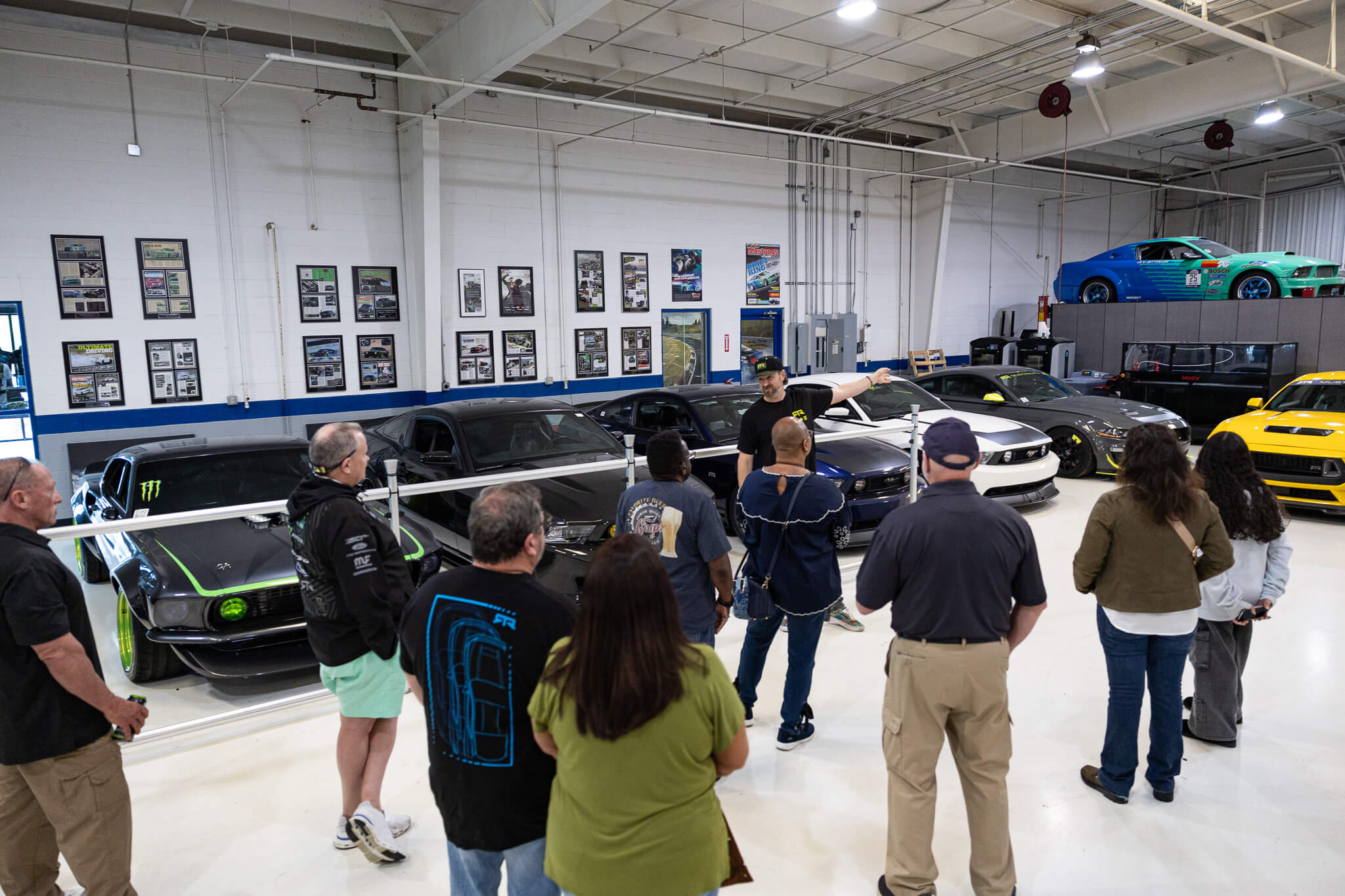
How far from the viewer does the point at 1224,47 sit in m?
11.9

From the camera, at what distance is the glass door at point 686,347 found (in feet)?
45.1

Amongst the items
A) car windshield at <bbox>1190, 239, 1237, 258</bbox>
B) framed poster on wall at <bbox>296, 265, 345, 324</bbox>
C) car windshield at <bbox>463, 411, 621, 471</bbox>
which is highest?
car windshield at <bbox>1190, 239, 1237, 258</bbox>

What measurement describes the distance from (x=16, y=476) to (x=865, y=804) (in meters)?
3.03

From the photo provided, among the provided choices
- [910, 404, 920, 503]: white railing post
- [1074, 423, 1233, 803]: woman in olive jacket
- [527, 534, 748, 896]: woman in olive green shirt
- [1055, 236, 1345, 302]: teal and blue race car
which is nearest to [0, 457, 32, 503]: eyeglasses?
[527, 534, 748, 896]: woman in olive green shirt

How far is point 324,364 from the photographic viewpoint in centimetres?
1060

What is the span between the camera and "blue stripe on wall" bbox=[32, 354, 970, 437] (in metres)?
9.20

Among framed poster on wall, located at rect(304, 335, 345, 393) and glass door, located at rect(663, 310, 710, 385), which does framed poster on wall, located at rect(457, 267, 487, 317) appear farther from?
glass door, located at rect(663, 310, 710, 385)

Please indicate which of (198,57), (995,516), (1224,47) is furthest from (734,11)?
(995,516)

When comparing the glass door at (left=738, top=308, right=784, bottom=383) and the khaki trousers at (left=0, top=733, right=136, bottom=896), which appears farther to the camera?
the glass door at (left=738, top=308, right=784, bottom=383)

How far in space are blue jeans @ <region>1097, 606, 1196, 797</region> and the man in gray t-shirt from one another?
4.69 feet

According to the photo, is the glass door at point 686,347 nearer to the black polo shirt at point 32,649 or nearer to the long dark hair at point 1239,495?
the long dark hair at point 1239,495

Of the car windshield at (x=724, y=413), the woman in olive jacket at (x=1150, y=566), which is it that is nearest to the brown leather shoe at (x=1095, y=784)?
the woman in olive jacket at (x=1150, y=566)

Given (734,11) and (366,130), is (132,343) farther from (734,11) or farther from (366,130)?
(734,11)

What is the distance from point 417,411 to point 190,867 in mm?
4165
